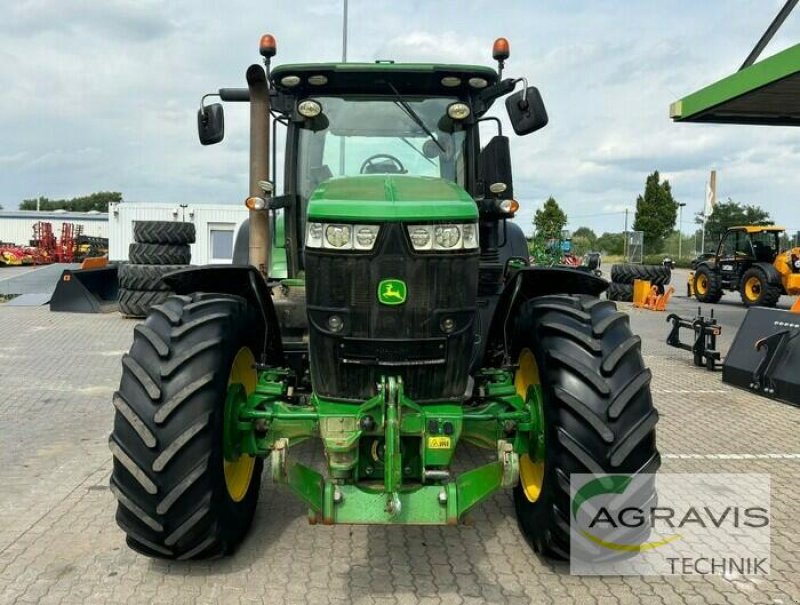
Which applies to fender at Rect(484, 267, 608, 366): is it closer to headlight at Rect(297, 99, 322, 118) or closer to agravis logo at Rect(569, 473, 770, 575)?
agravis logo at Rect(569, 473, 770, 575)

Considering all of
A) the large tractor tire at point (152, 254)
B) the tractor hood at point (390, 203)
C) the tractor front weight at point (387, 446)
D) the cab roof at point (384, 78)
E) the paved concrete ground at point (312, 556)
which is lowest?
the paved concrete ground at point (312, 556)

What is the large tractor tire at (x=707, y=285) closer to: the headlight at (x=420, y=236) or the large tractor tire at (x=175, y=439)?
the headlight at (x=420, y=236)

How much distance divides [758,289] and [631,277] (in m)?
3.40

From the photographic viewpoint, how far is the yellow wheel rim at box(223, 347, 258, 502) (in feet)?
12.3

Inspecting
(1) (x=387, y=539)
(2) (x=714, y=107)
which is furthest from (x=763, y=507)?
(2) (x=714, y=107)

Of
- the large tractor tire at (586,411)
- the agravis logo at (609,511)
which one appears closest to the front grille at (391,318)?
the large tractor tire at (586,411)

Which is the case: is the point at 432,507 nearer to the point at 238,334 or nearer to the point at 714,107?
the point at 238,334

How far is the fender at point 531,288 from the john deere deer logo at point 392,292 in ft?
3.14

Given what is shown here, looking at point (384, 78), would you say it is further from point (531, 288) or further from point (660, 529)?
point (660, 529)

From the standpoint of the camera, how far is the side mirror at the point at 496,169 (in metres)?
4.62

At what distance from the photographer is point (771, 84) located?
12047 mm

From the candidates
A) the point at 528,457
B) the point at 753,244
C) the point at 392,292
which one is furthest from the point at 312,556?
the point at 753,244

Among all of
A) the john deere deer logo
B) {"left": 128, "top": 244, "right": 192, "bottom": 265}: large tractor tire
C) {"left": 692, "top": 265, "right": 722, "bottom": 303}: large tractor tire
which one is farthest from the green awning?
{"left": 128, "top": 244, "right": 192, "bottom": 265}: large tractor tire

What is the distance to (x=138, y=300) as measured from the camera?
14.1 metres
